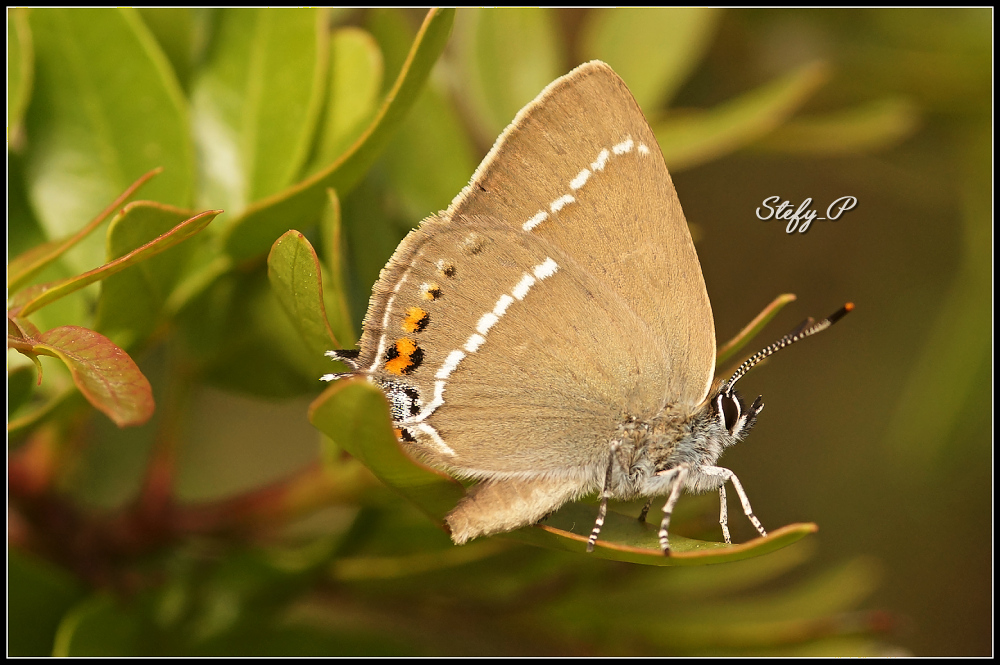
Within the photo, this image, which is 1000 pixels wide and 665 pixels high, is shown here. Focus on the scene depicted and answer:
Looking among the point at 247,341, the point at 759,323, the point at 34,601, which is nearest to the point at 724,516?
the point at 759,323

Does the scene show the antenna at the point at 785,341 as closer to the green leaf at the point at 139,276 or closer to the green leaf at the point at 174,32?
the green leaf at the point at 139,276

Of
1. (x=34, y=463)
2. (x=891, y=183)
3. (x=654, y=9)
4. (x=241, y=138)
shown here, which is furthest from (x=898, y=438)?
(x=34, y=463)

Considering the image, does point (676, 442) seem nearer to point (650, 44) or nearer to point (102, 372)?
point (102, 372)

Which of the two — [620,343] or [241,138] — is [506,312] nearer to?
[620,343]

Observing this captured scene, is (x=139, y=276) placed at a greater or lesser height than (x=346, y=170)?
lesser

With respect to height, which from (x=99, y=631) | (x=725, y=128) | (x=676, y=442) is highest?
(x=725, y=128)

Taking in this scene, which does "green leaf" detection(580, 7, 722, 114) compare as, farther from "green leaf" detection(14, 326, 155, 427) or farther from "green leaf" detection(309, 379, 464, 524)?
"green leaf" detection(14, 326, 155, 427)
